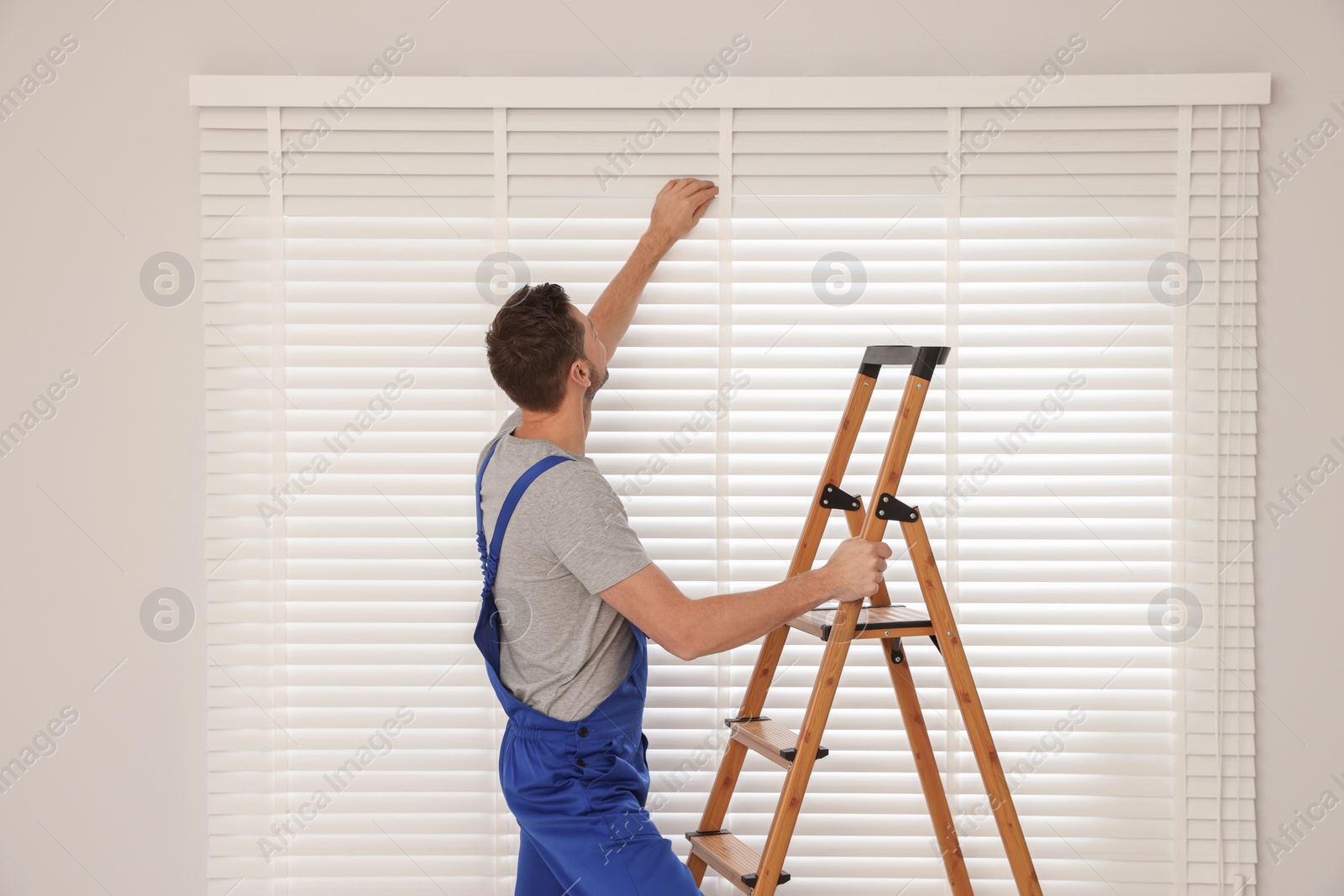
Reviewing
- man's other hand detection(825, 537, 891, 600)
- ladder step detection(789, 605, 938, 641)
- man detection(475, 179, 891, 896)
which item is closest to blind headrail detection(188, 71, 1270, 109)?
man detection(475, 179, 891, 896)

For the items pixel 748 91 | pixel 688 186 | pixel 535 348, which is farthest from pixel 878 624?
pixel 748 91

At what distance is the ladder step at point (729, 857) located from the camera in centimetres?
189

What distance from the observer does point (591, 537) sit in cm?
175

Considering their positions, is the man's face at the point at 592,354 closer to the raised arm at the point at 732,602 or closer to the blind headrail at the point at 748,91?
the raised arm at the point at 732,602

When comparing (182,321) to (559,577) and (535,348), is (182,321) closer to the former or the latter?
(535,348)

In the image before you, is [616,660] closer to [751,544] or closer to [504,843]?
[751,544]

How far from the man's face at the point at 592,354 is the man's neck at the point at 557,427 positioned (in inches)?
3.3

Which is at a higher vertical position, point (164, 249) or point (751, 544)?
point (164, 249)

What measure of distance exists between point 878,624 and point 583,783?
726 mm

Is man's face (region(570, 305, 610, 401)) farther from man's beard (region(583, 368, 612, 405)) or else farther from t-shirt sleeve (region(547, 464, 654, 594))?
t-shirt sleeve (region(547, 464, 654, 594))

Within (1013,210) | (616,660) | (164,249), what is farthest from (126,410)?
(1013,210)

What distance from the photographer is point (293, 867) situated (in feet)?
7.65

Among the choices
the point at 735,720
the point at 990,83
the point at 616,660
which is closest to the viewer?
the point at 616,660

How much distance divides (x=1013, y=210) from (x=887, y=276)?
0.38 metres
